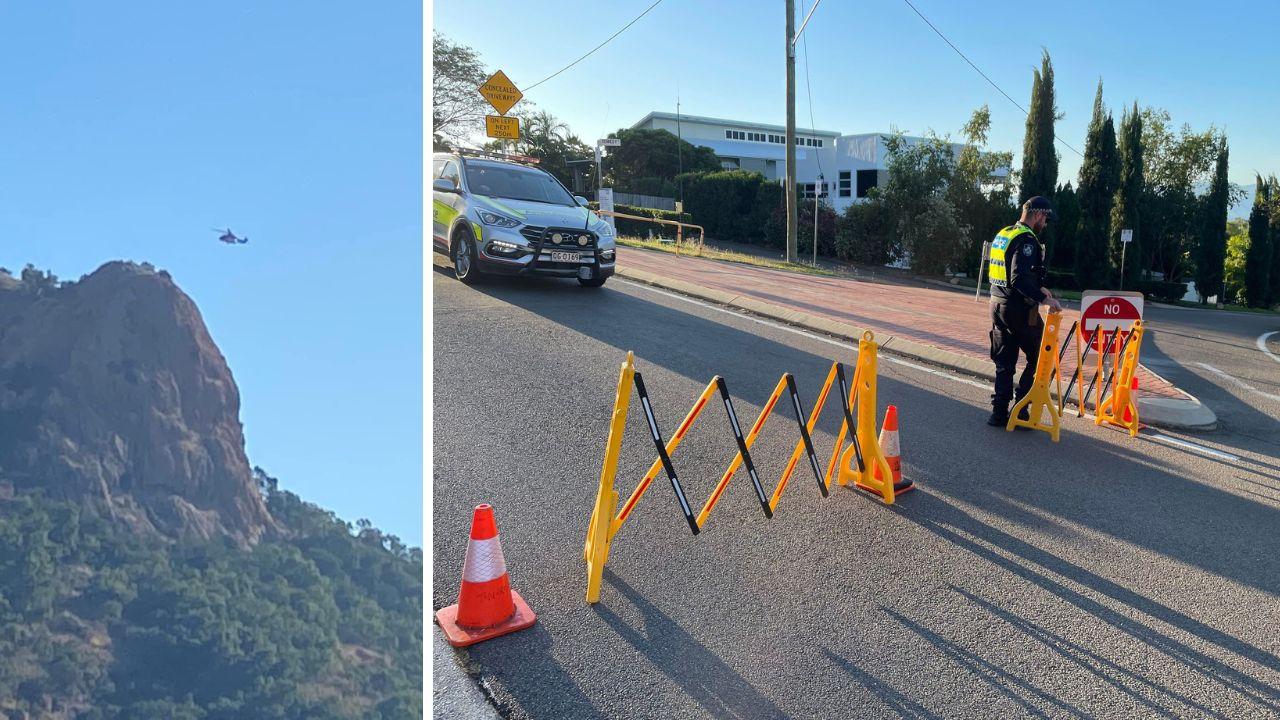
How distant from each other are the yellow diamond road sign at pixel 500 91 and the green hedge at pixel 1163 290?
86.7 ft

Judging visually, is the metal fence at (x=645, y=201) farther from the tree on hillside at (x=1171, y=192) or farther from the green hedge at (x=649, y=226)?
the tree on hillside at (x=1171, y=192)

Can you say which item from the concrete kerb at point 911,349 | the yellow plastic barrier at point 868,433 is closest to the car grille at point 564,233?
the concrete kerb at point 911,349

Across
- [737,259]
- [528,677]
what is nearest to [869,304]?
[737,259]

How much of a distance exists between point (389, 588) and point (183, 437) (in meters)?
20.6

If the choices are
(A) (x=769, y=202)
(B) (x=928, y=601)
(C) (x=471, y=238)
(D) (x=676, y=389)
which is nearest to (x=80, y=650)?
(A) (x=769, y=202)

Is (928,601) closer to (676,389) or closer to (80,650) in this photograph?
(676,389)

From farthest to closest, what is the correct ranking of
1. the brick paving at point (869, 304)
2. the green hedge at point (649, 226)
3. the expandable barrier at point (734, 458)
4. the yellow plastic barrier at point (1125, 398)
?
the green hedge at point (649, 226) → the brick paving at point (869, 304) → the yellow plastic barrier at point (1125, 398) → the expandable barrier at point (734, 458)

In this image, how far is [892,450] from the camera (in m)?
5.62

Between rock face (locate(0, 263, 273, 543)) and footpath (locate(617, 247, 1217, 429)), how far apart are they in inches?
2260

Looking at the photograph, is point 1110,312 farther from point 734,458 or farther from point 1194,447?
point 734,458

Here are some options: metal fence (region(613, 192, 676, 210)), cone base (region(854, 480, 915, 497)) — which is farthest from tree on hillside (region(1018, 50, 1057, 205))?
cone base (region(854, 480, 915, 497))

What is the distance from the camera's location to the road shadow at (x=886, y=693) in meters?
3.24

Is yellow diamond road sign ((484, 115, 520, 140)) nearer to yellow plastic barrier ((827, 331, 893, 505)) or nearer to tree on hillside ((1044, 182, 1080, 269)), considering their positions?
yellow plastic barrier ((827, 331, 893, 505))

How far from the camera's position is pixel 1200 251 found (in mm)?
32188
